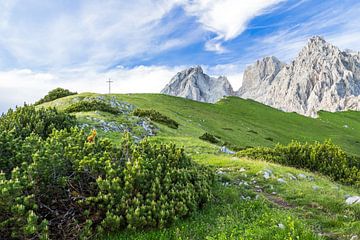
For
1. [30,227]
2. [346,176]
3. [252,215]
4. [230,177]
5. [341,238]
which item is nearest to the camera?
[30,227]

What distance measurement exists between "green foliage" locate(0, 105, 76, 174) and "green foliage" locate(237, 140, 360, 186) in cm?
1169

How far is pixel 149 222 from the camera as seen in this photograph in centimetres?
841

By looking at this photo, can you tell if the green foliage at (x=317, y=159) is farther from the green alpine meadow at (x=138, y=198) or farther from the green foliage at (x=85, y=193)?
the green foliage at (x=85, y=193)

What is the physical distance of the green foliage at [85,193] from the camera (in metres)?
7.32

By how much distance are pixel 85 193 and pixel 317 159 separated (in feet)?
53.7

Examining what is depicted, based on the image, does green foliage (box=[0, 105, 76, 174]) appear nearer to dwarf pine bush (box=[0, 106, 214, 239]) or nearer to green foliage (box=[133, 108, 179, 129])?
dwarf pine bush (box=[0, 106, 214, 239])

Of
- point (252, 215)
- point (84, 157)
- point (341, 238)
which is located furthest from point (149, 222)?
point (341, 238)

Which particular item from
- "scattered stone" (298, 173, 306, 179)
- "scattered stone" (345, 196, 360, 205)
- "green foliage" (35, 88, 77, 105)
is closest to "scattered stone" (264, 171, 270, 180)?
"scattered stone" (298, 173, 306, 179)

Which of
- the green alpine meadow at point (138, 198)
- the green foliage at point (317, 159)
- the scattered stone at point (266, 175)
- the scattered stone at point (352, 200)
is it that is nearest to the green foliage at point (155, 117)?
the green foliage at point (317, 159)

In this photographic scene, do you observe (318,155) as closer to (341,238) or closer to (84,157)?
(341,238)

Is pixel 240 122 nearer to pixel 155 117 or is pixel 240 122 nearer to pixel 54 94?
pixel 155 117

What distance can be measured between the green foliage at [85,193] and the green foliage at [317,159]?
12.4 metres

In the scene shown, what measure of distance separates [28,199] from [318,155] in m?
18.2

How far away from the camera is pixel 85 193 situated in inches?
347
